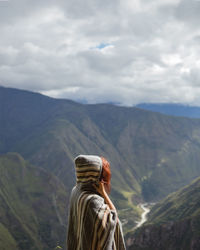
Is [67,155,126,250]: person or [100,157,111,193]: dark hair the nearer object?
[67,155,126,250]: person

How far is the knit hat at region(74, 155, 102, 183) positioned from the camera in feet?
21.1

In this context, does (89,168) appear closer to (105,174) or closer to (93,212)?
(105,174)

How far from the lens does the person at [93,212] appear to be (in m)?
5.91

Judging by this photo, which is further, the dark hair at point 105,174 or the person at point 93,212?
the dark hair at point 105,174

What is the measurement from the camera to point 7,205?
189875 mm

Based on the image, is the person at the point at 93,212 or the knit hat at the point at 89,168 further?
the knit hat at the point at 89,168

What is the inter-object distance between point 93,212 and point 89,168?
37.6 inches

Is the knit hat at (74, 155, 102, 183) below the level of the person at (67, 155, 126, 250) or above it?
above

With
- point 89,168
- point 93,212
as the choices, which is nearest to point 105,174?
point 89,168

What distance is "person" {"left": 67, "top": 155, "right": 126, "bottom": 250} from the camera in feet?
19.4

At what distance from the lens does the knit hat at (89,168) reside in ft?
21.1

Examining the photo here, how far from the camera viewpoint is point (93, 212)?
5992mm

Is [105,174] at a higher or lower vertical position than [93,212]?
higher

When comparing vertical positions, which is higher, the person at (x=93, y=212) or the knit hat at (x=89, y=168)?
the knit hat at (x=89, y=168)
